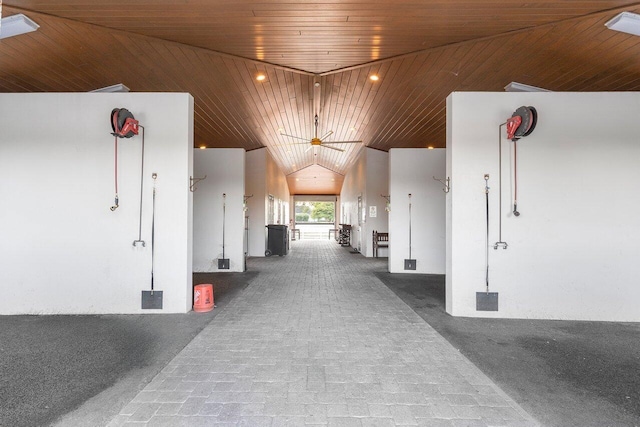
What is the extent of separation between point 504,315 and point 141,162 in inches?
205

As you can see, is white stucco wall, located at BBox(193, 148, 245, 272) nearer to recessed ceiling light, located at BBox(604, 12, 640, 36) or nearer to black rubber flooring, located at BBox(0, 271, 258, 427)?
black rubber flooring, located at BBox(0, 271, 258, 427)

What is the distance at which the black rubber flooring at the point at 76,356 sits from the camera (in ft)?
7.16

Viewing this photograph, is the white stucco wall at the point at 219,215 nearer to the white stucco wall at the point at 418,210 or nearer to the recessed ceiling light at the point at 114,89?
the recessed ceiling light at the point at 114,89

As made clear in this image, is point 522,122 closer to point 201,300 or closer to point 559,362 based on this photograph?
point 559,362

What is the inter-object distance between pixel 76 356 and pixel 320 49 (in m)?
4.38

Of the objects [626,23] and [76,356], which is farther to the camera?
[626,23]

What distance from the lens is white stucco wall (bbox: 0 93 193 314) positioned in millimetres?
4148

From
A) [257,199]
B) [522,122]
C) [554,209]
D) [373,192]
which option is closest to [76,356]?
[522,122]

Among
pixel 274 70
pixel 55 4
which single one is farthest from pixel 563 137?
pixel 55 4

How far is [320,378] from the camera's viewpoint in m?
2.54

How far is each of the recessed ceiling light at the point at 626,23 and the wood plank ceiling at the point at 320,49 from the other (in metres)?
0.06

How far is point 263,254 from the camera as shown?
406 inches

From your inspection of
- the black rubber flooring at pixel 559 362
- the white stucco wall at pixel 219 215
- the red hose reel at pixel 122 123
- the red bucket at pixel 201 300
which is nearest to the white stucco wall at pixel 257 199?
the white stucco wall at pixel 219 215

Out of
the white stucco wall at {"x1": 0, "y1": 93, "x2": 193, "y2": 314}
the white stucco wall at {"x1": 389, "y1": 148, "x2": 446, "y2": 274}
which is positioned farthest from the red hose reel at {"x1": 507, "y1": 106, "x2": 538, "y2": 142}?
the white stucco wall at {"x1": 0, "y1": 93, "x2": 193, "y2": 314}
